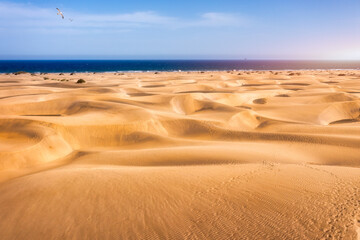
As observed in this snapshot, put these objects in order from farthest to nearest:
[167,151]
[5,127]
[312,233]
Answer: [5,127] → [167,151] → [312,233]

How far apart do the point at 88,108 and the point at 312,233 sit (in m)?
12.5

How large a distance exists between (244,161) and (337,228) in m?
3.47

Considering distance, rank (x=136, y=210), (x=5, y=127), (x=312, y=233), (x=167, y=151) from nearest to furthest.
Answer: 1. (x=312, y=233)
2. (x=136, y=210)
3. (x=167, y=151)
4. (x=5, y=127)

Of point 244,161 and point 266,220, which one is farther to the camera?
point 244,161

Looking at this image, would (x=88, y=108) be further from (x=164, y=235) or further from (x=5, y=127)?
(x=164, y=235)

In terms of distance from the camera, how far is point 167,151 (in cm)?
830

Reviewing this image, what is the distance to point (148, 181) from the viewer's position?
5719mm

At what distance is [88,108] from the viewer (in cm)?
1438

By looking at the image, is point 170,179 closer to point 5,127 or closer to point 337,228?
point 337,228

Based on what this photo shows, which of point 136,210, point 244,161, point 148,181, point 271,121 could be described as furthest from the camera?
point 271,121

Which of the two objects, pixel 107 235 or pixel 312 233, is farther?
pixel 107 235

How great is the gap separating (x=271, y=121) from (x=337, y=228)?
1075 centimetres

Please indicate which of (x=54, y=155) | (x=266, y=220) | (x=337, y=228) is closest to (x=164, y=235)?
(x=266, y=220)

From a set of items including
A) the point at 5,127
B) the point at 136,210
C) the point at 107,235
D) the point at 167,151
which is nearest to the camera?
the point at 107,235
